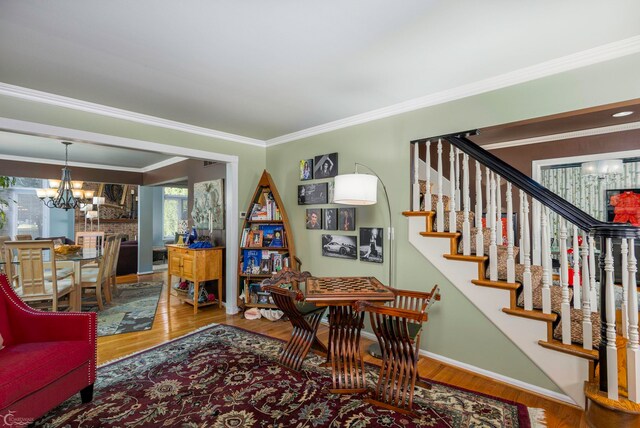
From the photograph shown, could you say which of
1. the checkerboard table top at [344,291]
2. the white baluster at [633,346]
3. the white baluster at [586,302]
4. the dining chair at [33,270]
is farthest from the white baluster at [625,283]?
the dining chair at [33,270]

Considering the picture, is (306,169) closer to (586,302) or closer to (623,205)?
(586,302)

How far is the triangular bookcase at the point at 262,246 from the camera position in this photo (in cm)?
414

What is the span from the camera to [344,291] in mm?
2305

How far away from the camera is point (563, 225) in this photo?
83.8 inches

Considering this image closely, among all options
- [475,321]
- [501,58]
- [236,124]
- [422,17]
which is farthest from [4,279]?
[501,58]

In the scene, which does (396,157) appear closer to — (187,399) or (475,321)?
(475,321)

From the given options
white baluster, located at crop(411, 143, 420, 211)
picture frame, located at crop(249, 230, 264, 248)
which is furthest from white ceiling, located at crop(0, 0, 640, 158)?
picture frame, located at crop(249, 230, 264, 248)

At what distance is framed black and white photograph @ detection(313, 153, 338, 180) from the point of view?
12.1ft

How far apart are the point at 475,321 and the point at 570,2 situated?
7.49ft

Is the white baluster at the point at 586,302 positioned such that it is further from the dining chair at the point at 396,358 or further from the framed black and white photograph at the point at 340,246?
the framed black and white photograph at the point at 340,246

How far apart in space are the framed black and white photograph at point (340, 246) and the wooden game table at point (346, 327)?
102cm

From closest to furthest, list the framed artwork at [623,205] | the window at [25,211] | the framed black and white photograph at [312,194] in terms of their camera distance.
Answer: the framed black and white photograph at [312,194], the framed artwork at [623,205], the window at [25,211]

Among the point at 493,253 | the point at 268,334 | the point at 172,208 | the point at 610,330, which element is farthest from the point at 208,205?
the point at 172,208

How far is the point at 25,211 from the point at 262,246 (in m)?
6.70
